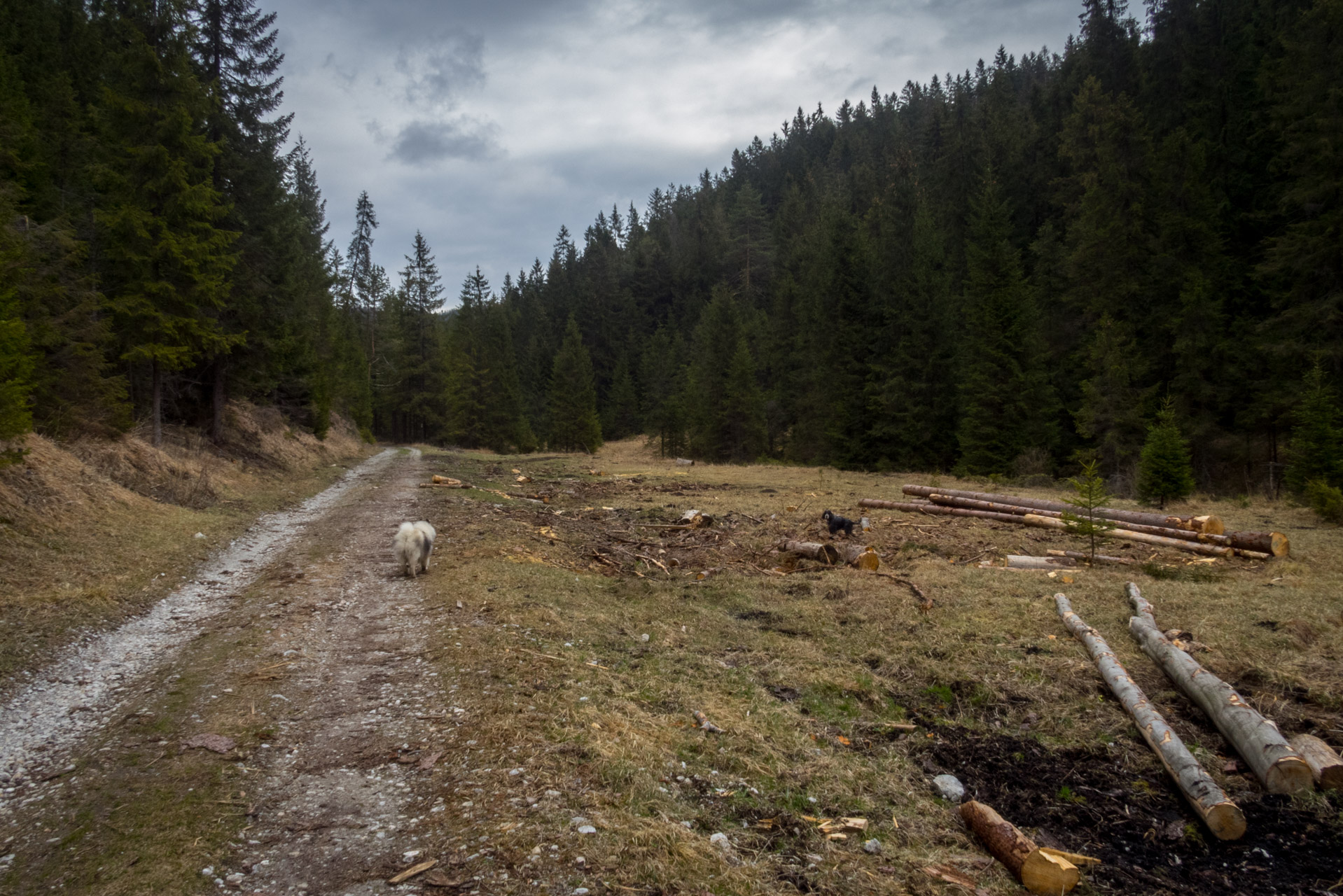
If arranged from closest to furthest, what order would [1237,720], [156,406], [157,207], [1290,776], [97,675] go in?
[1290,776] → [1237,720] → [97,675] → [157,207] → [156,406]

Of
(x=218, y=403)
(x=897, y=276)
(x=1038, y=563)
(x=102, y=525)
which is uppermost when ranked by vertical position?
(x=897, y=276)

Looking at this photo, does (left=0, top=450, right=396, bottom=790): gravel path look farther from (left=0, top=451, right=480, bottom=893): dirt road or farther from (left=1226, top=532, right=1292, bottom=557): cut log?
(left=1226, top=532, right=1292, bottom=557): cut log

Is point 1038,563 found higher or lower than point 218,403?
lower

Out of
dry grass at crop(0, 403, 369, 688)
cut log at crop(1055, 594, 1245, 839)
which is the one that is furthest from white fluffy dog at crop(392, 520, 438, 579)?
cut log at crop(1055, 594, 1245, 839)

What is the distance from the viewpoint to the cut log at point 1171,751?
4.29 metres

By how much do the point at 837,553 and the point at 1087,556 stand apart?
4.22m

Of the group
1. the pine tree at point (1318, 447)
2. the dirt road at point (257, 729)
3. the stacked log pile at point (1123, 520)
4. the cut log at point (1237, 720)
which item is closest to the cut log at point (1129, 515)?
the stacked log pile at point (1123, 520)

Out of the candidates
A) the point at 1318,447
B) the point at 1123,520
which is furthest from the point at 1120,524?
the point at 1318,447

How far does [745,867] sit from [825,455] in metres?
38.6

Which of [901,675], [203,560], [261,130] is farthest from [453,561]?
[261,130]

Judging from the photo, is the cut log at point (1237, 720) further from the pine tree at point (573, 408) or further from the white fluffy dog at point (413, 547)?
the pine tree at point (573, 408)

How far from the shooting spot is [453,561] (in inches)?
429

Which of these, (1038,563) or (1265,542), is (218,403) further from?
(1265,542)

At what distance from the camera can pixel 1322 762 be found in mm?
4820
